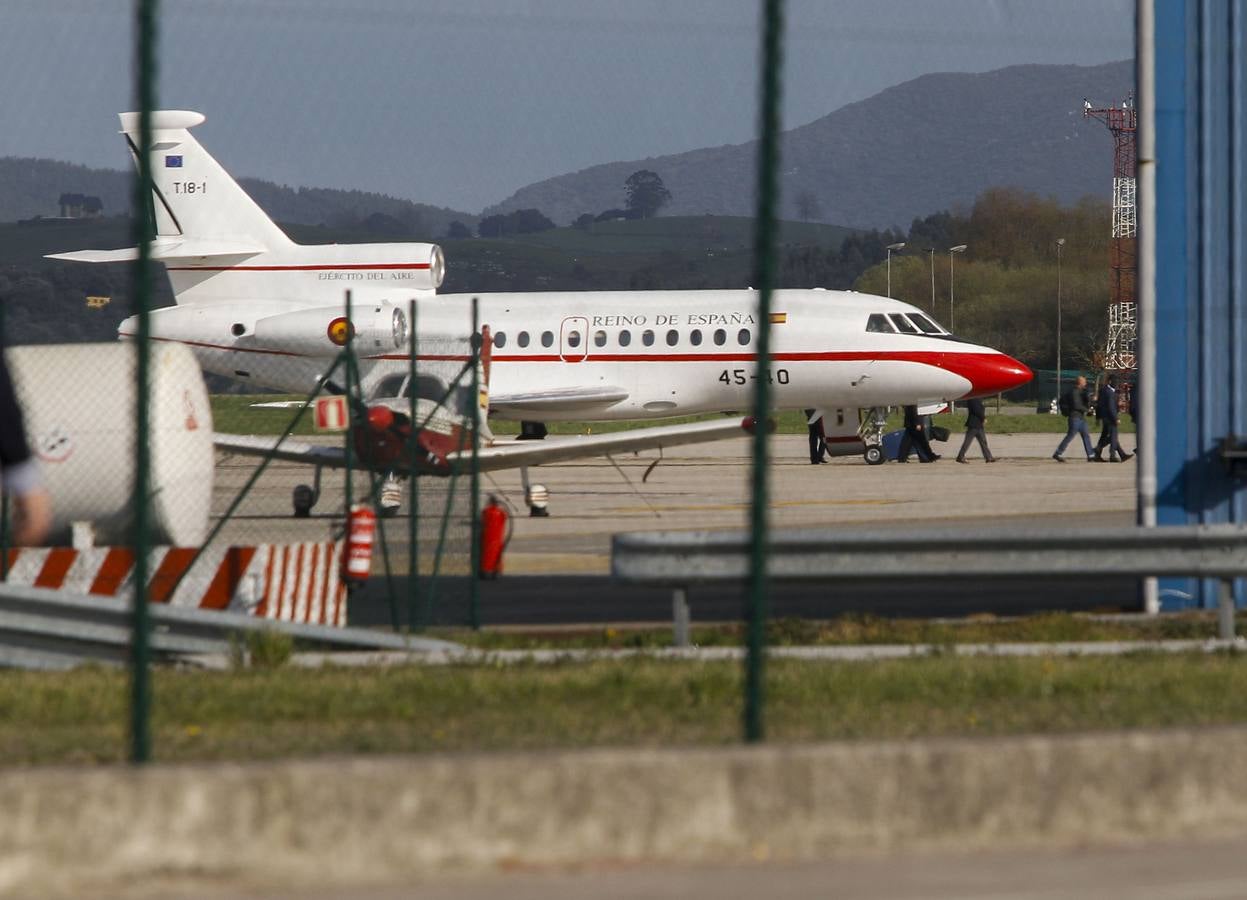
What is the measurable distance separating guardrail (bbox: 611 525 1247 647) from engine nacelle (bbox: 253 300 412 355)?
830 inches

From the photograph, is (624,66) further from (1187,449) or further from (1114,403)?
(1114,403)

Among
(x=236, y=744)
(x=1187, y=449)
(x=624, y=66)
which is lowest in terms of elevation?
(x=236, y=744)

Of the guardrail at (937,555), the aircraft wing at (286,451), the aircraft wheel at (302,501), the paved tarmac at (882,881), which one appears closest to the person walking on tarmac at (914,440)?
the aircraft wheel at (302,501)

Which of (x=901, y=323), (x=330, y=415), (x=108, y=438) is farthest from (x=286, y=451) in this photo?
(x=901, y=323)

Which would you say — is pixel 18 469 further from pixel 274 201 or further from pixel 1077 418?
pixel 1077 418

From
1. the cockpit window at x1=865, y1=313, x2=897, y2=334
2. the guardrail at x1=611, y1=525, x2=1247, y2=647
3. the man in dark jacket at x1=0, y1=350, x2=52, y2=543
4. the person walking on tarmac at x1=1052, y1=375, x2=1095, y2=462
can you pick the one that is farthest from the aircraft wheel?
the person walking on tarmac at x1=1052, y1=375, x2=1095, y2=462

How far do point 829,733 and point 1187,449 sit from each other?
20.2 feet

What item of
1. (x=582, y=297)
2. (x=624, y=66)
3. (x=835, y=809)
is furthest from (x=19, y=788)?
(x=582, y=297)

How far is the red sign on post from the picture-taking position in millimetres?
13336

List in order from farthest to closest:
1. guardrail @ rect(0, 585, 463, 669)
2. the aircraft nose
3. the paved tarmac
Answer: the aircraft nose, guardrail @ rect(0, 585, 463, 669), the paved tarmac

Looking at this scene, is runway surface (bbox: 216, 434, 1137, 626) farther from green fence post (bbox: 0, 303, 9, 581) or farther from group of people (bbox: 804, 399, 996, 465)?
green fence post (bbox: 0, 303, 9, 581)

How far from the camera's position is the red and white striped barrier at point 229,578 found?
12141 mm

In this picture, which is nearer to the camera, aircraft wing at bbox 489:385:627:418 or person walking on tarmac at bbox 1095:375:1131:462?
person walking on tarmac at bbox 1095:375:1131:462

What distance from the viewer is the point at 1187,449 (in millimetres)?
12953
